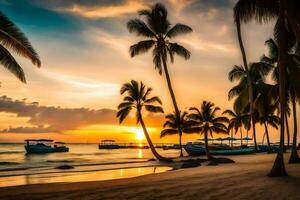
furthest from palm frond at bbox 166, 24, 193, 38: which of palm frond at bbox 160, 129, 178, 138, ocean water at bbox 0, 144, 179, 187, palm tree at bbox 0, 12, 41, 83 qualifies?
palm frond at bbox 160, 129, 178, 138

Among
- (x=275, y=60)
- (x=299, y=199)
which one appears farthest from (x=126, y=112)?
(x=299, y=199)

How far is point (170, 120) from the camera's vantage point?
5556 centimetres

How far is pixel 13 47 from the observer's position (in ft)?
50.9

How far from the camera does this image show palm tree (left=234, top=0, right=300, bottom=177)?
1308cm

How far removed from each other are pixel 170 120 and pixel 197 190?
45.4 metres

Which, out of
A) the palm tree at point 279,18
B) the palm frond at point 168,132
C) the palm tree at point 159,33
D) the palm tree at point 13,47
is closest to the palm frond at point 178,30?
the palm tree at point 159,33

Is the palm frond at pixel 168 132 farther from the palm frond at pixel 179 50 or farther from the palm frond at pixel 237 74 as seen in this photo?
the palm frond at pixel 179 50

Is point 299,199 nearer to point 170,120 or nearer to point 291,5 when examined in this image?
point 291,5

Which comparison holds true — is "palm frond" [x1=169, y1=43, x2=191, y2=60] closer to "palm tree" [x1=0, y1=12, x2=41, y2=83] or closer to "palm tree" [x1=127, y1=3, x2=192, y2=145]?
"palm tree" [x1=127, y1=3, x2=192, y2=145]

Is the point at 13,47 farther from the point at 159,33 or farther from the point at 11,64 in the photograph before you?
the point at 159,33

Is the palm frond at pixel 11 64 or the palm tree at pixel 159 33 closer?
the palm frond at pixel 11 64

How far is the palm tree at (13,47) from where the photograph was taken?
1452 cm

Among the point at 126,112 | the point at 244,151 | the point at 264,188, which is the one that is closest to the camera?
the point at 264,188

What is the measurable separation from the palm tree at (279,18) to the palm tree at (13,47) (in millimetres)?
10180
